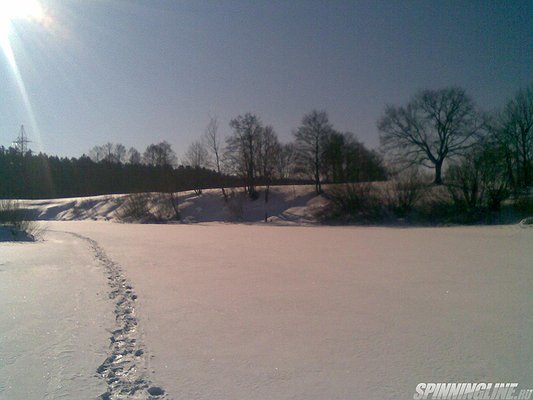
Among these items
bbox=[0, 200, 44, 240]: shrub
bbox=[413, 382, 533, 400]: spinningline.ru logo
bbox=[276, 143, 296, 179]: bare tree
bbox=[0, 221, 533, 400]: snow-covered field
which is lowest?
Result: bbox=[413, 382, 533, 400]: spinningline.ru logo

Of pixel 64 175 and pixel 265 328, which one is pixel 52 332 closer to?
pixel 265 328

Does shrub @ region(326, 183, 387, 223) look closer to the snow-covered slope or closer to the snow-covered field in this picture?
the snow-covered slope

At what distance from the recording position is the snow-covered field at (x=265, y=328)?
4750mm

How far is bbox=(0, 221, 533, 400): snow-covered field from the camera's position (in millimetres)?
4750

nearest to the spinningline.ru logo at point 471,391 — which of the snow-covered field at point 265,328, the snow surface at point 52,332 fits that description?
the snow-covered field at point 265,328

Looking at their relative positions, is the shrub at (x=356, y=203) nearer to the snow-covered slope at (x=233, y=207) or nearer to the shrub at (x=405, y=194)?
the shrub at (x=405, y=194)

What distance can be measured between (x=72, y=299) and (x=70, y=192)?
103m

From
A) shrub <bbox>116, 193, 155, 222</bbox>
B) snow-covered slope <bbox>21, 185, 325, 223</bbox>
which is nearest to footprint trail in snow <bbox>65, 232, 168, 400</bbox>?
snow-covered slope <bbox>21, 185, 325, 223</bbox>

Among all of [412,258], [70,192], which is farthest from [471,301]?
[70,192]

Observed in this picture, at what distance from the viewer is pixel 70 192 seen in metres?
99.2

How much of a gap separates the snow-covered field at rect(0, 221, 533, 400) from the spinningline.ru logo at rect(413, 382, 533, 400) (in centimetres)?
13

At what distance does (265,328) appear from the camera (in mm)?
6664

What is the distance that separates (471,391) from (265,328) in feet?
11.0

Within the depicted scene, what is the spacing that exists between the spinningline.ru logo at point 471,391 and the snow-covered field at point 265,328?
0.43ft
